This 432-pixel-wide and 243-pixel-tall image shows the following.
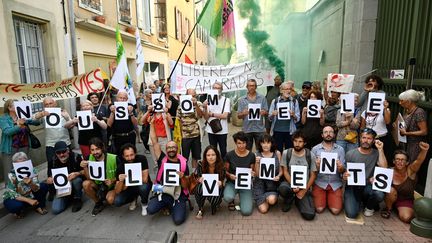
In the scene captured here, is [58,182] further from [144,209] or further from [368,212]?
[368,212]

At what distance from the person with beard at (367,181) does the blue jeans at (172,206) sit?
7.65 feet

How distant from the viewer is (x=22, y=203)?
15.3ft

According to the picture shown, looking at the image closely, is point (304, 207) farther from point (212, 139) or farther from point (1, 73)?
point (1, 73)

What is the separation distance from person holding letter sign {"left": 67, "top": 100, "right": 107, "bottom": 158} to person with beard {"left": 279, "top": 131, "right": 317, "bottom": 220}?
10.5 ft

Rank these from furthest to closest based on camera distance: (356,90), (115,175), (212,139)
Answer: (356,90), (212,139), (115,175)

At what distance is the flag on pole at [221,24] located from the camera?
23.9 feet

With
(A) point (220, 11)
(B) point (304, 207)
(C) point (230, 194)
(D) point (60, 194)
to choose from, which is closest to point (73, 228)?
(D) point (60, 194)

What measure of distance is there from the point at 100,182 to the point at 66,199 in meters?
0.65

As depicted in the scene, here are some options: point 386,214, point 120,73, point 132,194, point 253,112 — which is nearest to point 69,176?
point 132,194

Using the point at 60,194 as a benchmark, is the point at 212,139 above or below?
above

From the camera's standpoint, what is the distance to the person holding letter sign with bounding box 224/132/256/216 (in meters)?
4.61

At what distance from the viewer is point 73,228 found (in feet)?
14.3

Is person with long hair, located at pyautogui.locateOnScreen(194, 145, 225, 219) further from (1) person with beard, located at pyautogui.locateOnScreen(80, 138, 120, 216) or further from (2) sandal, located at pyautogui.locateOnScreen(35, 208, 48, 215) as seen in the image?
(2) sandal, located at pyautogui.locateOnScreen(35, 208, 48, 215)

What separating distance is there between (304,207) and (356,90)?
3927mm
